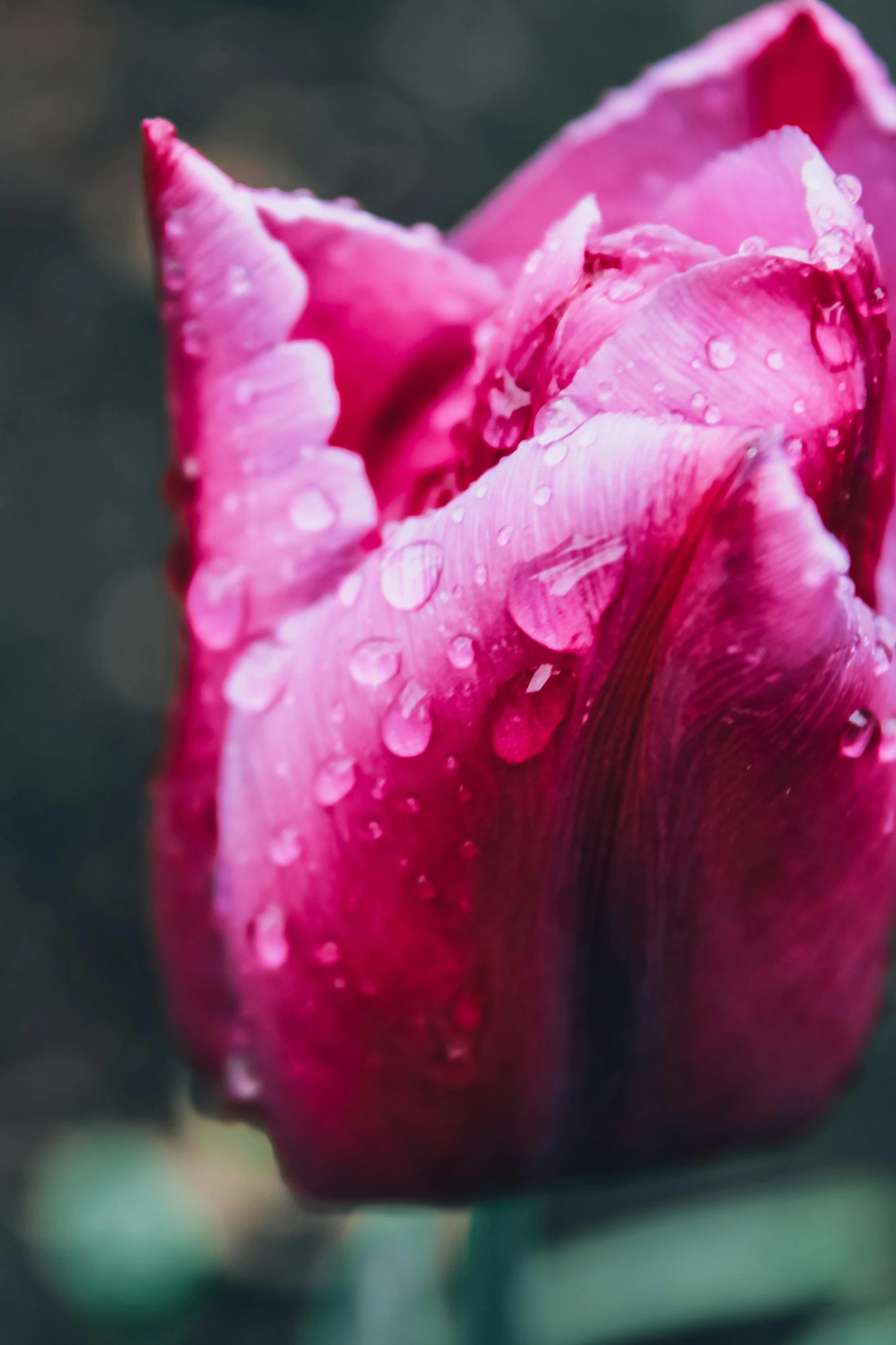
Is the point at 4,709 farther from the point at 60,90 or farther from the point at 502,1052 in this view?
the point at 502,1052

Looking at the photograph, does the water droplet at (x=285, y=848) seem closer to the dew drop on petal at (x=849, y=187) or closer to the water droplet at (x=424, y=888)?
the water droplet at (x=424, y=888)

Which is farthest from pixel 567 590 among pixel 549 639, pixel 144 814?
pixel 144 814

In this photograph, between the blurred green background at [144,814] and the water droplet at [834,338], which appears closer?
the water droplet at [834,338]

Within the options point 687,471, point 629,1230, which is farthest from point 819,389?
point 629,1230

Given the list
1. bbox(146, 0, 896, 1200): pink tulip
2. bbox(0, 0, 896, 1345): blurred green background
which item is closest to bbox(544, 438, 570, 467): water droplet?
bbox(146, 0, 896, 1200): pink tulip

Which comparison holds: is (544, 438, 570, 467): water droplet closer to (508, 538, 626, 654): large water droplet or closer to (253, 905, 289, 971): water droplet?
(508, 538, 626, 654): large water droplet

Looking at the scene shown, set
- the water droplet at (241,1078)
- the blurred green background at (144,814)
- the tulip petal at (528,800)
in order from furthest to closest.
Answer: the blurred green background at (144,814), the water droplet at (241,1078), the tulip petal at (528,800)

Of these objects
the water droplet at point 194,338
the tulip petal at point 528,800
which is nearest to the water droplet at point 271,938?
the tulip petal at point 528,800

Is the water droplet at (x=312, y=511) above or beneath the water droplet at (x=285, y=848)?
above

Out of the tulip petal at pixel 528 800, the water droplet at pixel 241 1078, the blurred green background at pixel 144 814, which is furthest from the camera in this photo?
the blurred green background at pixel 144 814

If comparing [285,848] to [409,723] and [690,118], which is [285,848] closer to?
[409,723]
